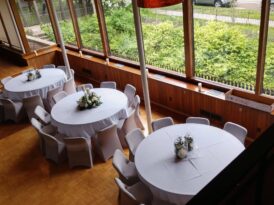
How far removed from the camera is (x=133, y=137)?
4.32 m

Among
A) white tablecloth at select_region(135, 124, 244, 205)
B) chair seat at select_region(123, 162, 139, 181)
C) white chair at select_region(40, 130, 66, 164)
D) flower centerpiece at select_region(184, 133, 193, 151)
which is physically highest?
flower centerpiece at select_region(184, 133, 193, 151)

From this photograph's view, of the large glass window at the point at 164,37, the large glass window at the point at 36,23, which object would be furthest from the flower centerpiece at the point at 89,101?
the large glass window at the point at 36,23

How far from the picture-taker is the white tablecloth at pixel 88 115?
4.90m

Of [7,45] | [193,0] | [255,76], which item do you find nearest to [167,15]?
[193,0]

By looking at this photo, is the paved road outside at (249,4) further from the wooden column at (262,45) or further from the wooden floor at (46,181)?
the wooden floor at (46,181)

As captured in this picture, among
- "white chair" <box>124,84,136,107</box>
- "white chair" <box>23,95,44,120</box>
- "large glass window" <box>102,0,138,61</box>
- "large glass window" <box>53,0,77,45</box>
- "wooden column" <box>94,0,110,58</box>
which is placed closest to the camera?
"white chair" <box>124,84,136,107</box>

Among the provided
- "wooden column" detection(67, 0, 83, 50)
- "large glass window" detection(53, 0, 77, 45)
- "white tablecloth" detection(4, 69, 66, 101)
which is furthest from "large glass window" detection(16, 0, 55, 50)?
"white tablecloth" detection(4, 69, 66, 101)

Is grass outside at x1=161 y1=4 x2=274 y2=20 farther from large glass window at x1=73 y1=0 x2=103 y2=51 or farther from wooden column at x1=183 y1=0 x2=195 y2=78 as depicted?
large glass window at x1=73 y1=0 x2=103 y2=51

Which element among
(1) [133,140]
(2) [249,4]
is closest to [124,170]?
(1) [133,140]

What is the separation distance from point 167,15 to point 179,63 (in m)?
1.02

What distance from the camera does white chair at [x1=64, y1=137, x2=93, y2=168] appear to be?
185 inches

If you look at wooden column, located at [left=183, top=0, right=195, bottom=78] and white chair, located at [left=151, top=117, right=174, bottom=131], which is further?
wooden column, located at [left=183, top=0, right=195, bottom=78]

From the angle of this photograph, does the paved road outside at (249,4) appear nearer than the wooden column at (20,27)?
Yes

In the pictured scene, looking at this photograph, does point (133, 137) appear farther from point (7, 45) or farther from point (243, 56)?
point (7, 45)
